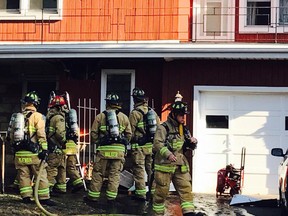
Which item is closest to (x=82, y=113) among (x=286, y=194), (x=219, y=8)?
(x=219, y=8)

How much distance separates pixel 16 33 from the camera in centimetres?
1502

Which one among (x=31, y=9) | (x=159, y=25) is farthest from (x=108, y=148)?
(x=31, y=9)

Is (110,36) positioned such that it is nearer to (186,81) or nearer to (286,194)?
(186,81)

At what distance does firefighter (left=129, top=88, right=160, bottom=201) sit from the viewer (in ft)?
38.4

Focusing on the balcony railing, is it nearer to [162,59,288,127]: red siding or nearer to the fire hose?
[162,59,288,127]: red siding

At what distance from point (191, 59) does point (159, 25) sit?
1107 mm

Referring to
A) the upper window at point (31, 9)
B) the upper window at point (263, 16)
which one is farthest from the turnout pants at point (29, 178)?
the upper window at point (263, 16)

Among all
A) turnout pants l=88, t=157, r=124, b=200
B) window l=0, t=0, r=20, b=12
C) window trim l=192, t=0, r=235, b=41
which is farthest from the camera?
window l=0, t=0, r=20, b=12

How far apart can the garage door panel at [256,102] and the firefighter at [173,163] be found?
4.84 metres

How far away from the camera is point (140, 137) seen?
11844 mm

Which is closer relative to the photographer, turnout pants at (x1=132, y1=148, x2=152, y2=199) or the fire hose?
the fire hose

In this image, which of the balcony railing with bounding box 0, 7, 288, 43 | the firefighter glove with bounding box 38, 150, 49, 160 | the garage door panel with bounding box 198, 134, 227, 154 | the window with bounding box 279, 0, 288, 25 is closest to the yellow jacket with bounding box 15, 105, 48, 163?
the firefighter glove with bounding box 38, 150, 49, 160

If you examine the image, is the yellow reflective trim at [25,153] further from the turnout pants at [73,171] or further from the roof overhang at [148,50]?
the roof overhang at [148,50]

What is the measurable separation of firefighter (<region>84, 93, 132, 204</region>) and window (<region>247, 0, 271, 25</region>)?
16.6 ft
